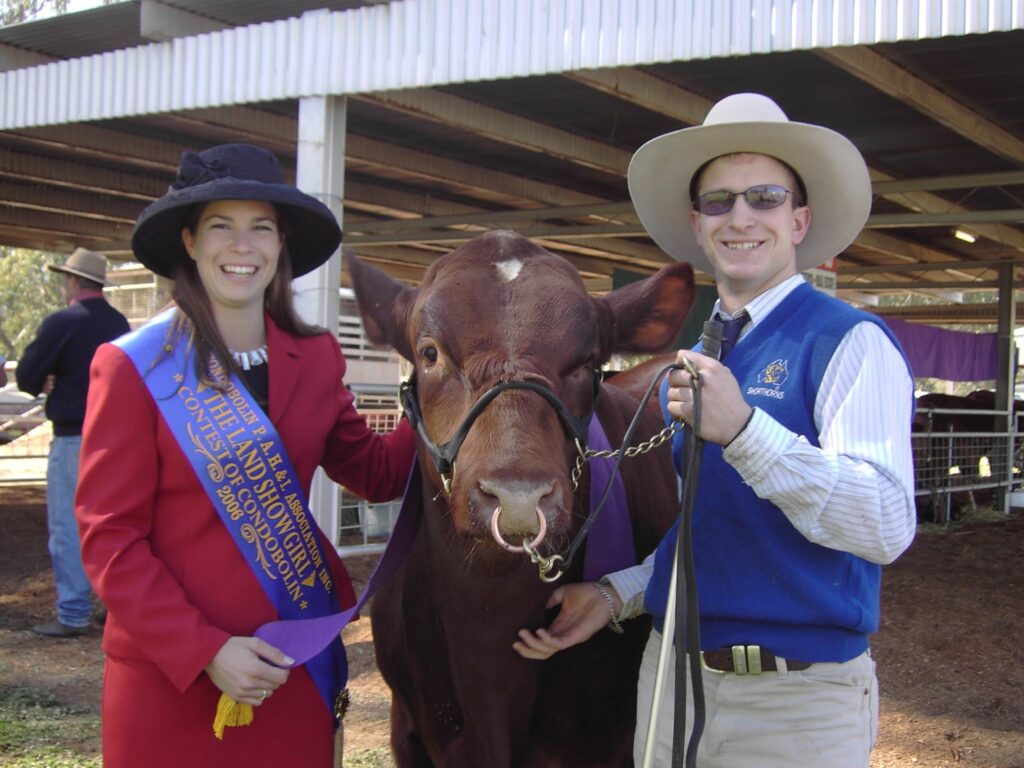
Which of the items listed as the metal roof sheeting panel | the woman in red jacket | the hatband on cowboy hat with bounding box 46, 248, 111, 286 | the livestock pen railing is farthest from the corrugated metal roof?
the woman in red jacket

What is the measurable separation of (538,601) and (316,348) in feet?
3.19

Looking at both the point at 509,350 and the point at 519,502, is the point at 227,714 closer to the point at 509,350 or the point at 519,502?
the point at 519,502

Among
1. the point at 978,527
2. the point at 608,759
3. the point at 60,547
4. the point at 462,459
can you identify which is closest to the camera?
the point at 462,459

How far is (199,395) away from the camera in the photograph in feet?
8.62

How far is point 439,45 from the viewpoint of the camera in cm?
645

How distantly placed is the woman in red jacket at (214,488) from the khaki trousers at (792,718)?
1.05 meters

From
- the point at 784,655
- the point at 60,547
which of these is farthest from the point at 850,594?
the point at 60,547

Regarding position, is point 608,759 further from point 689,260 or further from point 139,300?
point 139,300

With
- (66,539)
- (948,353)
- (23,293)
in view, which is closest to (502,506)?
(66,539)

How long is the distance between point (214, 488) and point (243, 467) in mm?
95

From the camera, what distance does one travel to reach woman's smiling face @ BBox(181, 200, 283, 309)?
2734 millimetres

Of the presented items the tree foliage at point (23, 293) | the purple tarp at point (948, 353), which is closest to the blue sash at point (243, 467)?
the purple tarp at point (948, 353)

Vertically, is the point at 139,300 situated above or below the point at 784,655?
above

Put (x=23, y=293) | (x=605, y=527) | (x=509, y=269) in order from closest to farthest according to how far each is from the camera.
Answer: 1. (x=509, y=269)
2. (x=605, y=527)
3. (x=23, y=293)
